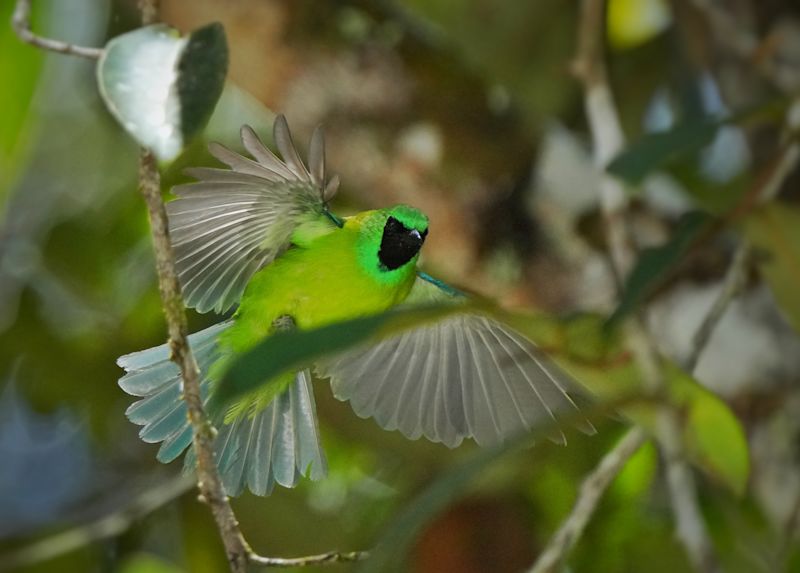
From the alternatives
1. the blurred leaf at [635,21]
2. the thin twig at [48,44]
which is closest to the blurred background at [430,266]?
the blurred leaf at [635,21]

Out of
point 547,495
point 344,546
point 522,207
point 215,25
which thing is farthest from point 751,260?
point 215,25

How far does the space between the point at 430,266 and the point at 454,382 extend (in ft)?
1.14

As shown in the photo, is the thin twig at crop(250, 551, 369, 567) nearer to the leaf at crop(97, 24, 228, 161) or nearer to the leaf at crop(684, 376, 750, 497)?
the leaf at crop(97, 24, 228, 161)

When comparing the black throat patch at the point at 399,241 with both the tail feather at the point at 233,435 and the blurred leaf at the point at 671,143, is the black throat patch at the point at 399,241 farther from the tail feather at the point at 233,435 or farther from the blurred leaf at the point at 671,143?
the blurred leaf at the point at 671,143

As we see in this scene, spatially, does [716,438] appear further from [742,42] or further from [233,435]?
[742,42]

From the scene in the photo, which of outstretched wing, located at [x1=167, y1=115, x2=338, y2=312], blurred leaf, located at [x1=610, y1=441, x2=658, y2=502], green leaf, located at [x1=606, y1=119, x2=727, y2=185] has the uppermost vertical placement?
outstretched wing, located at [x1=167, y1=115, x2=338, y2=312]

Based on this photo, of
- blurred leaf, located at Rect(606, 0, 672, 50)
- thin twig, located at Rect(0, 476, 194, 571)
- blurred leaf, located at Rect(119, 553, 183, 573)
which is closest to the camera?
thin twig, located at Rect(0, 476, 194, 571)

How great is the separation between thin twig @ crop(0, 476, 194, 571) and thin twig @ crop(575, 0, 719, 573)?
18.5 inches

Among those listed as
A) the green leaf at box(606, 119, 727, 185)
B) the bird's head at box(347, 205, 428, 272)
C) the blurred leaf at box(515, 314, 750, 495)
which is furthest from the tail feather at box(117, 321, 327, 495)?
the green leaf at box(606, 119, 727, 185)

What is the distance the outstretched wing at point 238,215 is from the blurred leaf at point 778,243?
50 centimetres

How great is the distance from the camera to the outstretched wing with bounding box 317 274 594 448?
0.77m

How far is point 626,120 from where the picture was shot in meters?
1.65

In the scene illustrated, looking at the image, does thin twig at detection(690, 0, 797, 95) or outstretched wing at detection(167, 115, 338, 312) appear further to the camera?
thin twig at detection(690, 0, 797, 95)

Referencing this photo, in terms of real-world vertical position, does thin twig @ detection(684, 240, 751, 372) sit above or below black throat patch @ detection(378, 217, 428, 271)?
below
